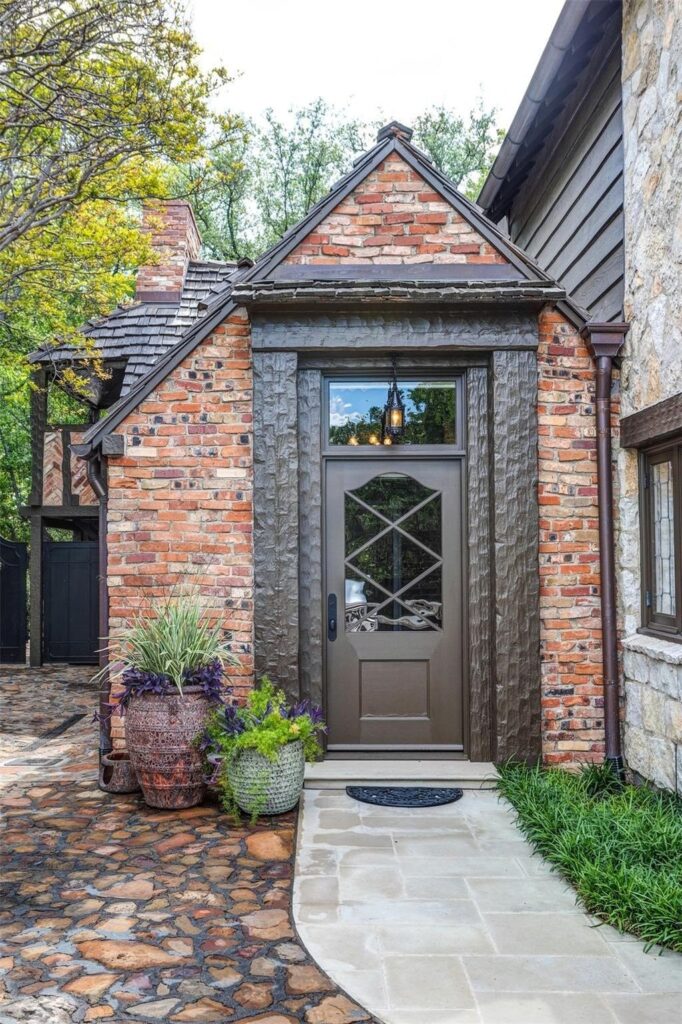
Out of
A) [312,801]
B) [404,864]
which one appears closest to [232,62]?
[312,801]

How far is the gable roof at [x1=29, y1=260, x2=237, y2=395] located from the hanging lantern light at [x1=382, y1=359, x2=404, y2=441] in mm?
4543

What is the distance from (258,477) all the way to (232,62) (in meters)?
4.72

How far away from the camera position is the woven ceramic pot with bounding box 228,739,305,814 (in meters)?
4.36

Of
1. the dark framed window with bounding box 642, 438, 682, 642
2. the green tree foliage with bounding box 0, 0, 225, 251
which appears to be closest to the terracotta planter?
the dark framed window with bounding box 642, 438, 682, 642

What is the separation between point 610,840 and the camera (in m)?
3.65

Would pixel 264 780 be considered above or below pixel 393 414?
below

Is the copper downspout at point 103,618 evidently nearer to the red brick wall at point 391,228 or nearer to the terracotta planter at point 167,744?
the terracotta planter at point 167,744

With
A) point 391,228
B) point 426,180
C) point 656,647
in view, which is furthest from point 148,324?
point 656,647

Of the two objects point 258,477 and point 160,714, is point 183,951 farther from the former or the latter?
point 258,477

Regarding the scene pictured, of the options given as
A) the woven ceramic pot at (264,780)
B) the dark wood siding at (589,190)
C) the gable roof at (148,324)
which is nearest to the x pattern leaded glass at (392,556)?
the woven ceramic pot at (264,780)

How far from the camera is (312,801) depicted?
4680 millimetres

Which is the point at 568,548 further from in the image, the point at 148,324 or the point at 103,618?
the point at 148,324

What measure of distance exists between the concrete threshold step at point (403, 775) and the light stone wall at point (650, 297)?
2.96ft

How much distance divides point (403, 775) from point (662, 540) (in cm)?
210
